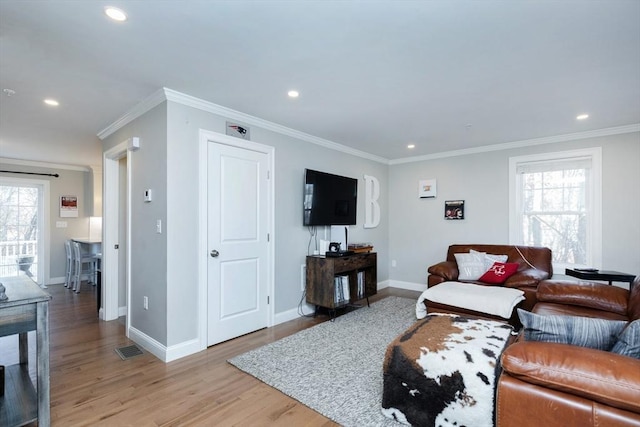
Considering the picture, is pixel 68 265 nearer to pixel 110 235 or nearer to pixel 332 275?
pixel 110 235

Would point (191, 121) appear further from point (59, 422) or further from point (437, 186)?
point (437, 186)

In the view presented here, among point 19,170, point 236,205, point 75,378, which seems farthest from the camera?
point 19,170

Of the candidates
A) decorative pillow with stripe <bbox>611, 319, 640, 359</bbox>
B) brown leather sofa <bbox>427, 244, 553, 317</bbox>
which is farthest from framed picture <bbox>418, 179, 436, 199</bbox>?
decorative pillow with stripe <bbox>611, 319, 640, 359</bbox>

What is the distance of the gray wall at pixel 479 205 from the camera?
3775 millimetres

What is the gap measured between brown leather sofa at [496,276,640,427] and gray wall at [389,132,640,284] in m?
3.61

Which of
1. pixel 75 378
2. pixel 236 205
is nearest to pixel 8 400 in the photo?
pixel 75 378

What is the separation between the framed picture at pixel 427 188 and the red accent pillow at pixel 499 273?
5.52 feet

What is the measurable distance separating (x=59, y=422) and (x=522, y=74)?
3.97 m

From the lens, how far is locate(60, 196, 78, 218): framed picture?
613cm

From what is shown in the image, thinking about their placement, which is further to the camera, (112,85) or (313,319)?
(313,319)

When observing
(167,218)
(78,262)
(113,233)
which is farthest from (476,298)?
(78,262)

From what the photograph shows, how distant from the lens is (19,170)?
5660 millimetres

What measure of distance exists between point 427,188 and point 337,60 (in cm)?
361

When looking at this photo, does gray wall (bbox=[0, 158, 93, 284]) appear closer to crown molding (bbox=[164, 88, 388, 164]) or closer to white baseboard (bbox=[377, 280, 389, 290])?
crown molding (bbox=[164, 88, 388, 164])
